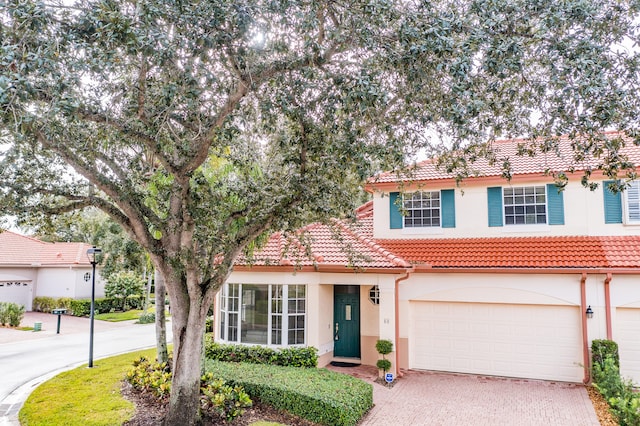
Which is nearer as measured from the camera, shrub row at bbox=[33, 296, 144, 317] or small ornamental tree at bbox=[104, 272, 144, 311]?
shrub row at bbox=[33, 296, 144, 317]

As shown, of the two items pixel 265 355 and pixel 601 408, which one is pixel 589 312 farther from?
pixel 265 355

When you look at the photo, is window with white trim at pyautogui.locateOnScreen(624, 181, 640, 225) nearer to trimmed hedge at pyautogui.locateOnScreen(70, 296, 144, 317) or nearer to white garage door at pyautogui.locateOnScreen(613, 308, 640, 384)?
white garage door at pyautogui.locateOnScreen(613, 308, 640, 384)

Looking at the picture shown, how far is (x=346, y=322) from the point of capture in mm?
15133

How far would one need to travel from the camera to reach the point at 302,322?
1373cm

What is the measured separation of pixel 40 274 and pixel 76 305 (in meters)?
4.71

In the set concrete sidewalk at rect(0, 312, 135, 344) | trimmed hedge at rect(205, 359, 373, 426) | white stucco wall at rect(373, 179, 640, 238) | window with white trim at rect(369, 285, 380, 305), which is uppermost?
white stucco wall at rect(373, 179, 640, 238)

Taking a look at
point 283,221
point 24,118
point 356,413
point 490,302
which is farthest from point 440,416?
point 24,118

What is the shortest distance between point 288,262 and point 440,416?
19.4ft

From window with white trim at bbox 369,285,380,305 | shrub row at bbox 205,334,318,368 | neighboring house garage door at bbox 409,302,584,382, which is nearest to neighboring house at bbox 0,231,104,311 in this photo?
shrub row at bbox 205,334,318,368

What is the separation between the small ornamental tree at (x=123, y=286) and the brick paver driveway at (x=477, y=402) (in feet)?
75.4

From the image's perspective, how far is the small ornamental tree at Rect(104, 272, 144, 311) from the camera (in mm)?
30531

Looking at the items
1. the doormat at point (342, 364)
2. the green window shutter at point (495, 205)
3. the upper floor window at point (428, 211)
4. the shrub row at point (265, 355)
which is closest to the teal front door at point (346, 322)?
the doormat at point (342, 364)

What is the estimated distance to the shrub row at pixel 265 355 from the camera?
42.4ft

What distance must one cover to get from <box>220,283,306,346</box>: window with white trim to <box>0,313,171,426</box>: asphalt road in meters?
4.64
